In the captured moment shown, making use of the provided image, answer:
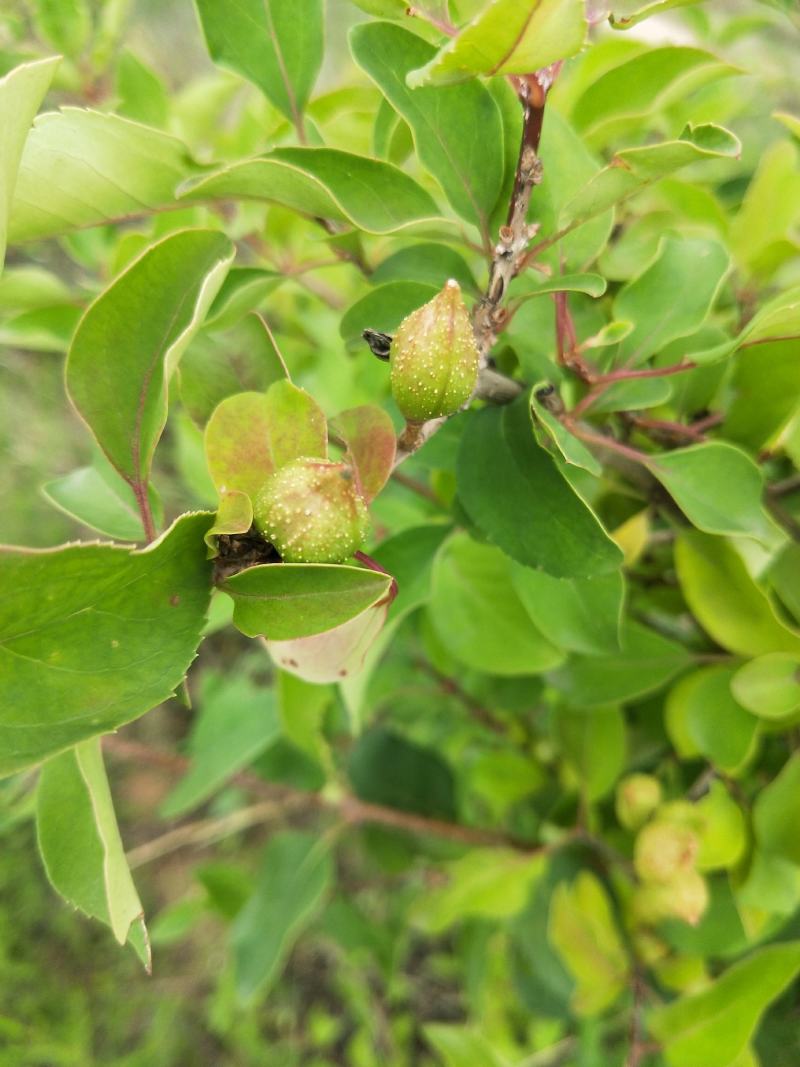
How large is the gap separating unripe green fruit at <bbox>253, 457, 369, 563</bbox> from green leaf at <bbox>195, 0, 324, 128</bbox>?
0.32 metres

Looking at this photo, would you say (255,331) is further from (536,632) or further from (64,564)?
(536,632)

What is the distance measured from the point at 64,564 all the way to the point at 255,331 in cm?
23

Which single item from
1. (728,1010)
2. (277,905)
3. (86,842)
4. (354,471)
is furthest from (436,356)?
(277,905)

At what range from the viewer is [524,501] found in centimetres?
49

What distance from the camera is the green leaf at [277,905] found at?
0.93m

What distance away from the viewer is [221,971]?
2.11 m

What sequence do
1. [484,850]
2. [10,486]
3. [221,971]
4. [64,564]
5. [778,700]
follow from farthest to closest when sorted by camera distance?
[10,486] < [221,971] < [484,850] < [778,700] < [64,564]

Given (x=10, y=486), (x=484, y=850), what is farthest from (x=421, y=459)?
(x=10, y=486)

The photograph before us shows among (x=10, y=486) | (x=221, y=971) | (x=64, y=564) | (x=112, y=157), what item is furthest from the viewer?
(x=10, y=486)

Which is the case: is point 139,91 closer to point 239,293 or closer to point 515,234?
point 239,293

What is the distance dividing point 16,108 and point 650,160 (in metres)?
0.29

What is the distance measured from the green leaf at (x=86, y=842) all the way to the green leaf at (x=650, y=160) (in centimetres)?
37

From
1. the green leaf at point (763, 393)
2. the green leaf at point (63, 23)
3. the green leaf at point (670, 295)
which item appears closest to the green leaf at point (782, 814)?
the green leaf at point (763, 393)

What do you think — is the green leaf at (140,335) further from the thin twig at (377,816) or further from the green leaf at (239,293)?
the thin twig at (377,816)
